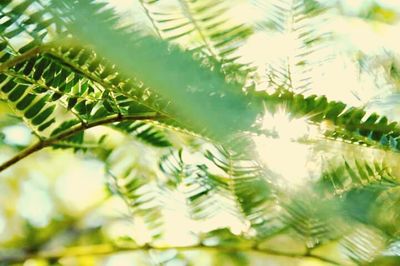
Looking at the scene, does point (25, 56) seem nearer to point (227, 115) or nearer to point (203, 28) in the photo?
point (203, 28)

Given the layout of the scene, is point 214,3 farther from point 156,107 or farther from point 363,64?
point 363,64

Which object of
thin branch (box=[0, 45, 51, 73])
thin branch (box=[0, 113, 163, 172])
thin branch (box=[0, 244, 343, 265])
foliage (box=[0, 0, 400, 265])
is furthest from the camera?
thin branch (box=[0, 244, 343, 265])

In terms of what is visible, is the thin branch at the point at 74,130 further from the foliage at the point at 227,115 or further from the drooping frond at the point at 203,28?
the drooping frond at the point at 203,28

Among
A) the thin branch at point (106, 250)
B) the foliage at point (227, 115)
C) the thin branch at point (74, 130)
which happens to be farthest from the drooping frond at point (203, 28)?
the thin branch at point (106, 250)

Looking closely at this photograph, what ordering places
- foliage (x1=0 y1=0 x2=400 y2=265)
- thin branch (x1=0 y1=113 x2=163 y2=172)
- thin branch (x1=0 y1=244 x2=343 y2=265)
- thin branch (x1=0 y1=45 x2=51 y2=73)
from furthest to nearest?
thin branch (x1=0 y1=244 x2=343 y2=265) < thin branch (x1=0 y1=113 x2=163 y2=172) < thin branch (x1=0 y1=45 x2=51 y2=73) < foliage (x1=0 y1=0 x2=400 y2=265)

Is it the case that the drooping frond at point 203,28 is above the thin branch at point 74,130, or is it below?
above

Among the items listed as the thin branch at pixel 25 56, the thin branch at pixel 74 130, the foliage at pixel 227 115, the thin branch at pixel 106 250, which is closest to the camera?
the foliage at pixel 227 115

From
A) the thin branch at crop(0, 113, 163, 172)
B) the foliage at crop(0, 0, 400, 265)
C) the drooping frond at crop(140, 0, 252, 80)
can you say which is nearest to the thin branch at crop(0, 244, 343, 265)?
the foliage at crop(0, 0, 400, 265)

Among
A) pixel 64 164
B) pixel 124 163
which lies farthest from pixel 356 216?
pixel 64 164

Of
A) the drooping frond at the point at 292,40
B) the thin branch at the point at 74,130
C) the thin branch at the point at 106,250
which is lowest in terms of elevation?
the thin branch at the point at 106,250

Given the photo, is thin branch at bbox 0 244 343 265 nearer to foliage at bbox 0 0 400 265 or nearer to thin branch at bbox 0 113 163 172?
foliage at bbox 0 0 400 265

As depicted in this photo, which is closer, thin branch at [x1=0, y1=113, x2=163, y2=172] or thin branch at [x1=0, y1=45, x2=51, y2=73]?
thin branch at [x1=0, y1=45, x2=51, y2=73]
